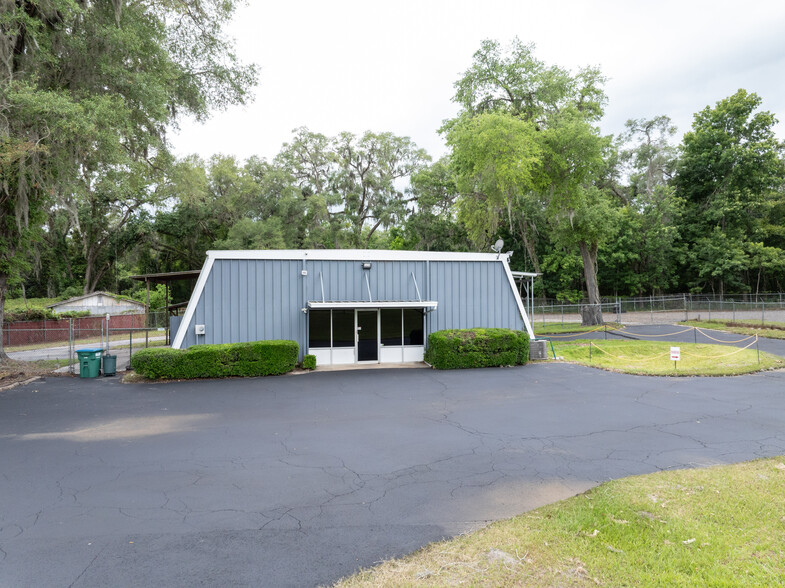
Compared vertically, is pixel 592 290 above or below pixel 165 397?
above

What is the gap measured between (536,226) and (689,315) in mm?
14139

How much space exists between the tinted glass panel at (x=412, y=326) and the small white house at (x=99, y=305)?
25951 mm

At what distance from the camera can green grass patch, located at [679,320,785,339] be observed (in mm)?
20566

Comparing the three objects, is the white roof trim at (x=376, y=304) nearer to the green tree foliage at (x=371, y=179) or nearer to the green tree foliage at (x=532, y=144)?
the green tree foliage at (x=532, y=144)

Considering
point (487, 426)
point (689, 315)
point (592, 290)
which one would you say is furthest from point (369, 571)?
point (689, 315)

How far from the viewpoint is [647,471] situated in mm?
5383

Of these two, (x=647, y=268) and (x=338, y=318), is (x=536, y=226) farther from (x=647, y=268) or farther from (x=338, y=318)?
(x=338, y=318)

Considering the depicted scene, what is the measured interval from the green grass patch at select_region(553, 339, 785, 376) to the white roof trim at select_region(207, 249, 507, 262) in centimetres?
498

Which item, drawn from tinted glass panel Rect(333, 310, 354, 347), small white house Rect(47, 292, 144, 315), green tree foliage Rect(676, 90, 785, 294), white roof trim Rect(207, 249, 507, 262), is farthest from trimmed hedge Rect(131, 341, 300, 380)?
green tree foliage Rect(676, 90, 785, 294)

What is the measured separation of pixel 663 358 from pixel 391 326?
9636mm

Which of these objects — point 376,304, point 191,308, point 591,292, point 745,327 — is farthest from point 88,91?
point 745,327

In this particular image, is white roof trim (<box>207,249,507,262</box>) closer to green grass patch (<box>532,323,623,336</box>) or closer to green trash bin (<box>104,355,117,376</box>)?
green trash bin (<box>104,355,117,376</box>)

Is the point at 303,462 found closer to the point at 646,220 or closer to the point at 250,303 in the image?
the point at 250,303

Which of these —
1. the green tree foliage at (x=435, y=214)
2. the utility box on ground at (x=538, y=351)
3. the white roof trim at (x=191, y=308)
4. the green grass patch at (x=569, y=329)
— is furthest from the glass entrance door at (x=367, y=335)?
the green tree foliage at (x=435, y=214)
